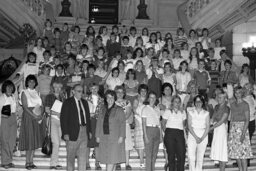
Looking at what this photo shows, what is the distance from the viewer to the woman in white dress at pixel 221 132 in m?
9.25

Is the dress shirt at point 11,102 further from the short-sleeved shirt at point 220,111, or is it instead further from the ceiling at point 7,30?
the ceiling at point 7,30

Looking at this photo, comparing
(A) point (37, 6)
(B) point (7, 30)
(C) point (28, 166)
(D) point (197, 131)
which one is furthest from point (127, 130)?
(A) point (37, 6)

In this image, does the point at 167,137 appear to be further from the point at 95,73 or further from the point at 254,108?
the point at 95,73

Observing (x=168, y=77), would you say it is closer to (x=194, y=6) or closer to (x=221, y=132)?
(x=221, y=132)

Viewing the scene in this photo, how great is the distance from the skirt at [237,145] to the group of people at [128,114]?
2cm

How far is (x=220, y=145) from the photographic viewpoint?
9.32 m

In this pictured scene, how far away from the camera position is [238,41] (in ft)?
57.0

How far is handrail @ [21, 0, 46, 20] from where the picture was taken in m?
17.1

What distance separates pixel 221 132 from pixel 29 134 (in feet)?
12.6

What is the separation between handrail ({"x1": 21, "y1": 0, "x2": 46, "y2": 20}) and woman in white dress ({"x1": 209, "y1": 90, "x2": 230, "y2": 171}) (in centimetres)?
967

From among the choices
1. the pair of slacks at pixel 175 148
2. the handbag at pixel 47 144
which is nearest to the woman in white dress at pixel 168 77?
the pair of slacks at pixel 175 148

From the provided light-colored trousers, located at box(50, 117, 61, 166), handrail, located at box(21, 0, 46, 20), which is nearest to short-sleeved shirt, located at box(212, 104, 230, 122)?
light-colored trousers, located at box(50, 117, 61, 166)

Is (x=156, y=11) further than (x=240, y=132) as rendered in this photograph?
Yes

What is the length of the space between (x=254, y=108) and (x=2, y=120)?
212 inches
